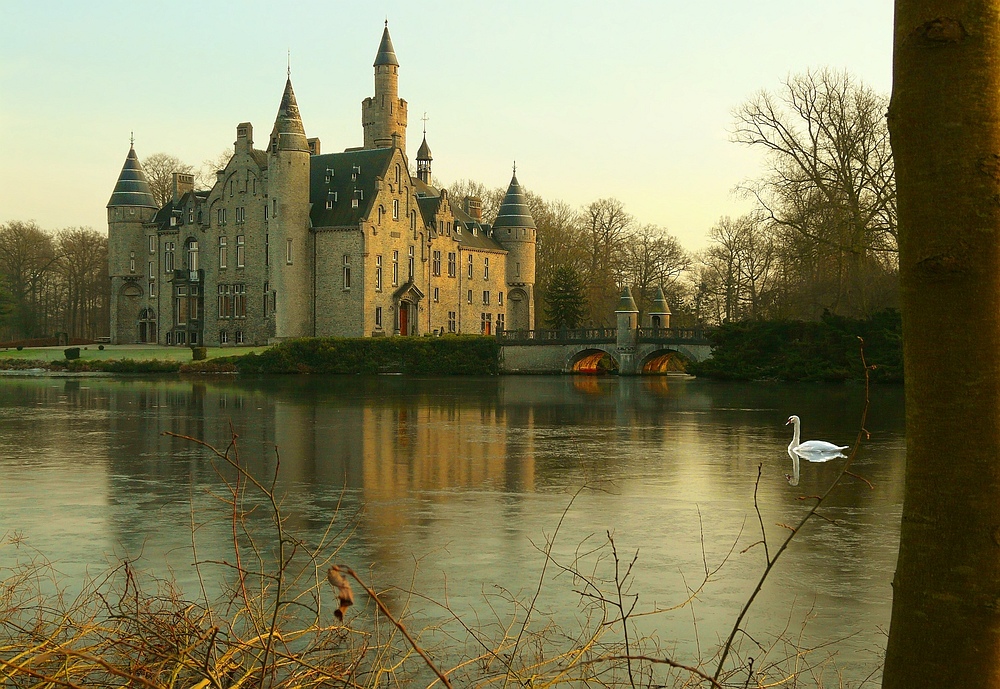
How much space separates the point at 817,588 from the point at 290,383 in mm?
41886

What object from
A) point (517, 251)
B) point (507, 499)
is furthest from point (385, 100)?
point (507, 499)

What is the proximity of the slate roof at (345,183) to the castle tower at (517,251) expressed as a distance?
46.0 ft

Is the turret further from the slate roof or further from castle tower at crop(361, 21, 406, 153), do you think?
castle tower at crop(361, 21, 406, 153)

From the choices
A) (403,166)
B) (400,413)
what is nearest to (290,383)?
(400,413)

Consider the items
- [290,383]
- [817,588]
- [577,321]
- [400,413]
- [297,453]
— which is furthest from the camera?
[577,321]

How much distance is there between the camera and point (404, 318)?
7200cm

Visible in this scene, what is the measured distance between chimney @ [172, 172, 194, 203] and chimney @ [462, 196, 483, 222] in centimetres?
2110

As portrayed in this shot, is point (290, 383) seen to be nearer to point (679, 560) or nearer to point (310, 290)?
point (310, 290)

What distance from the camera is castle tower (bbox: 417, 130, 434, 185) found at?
90562 mm

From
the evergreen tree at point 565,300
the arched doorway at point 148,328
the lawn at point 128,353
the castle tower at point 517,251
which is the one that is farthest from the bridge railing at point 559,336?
the arched doorway at point 148,328

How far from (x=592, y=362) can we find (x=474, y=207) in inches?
901

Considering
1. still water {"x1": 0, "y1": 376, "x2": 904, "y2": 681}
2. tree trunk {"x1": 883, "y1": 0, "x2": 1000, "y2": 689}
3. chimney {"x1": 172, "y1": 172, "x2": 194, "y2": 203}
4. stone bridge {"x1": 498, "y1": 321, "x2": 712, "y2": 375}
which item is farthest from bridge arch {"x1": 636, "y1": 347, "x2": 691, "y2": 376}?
tree trunk {"x1": 883, "y1": 0, "x2": 1000, "y2": 689}

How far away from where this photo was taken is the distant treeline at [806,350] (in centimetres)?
4394

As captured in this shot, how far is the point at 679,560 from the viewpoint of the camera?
10133 mm
